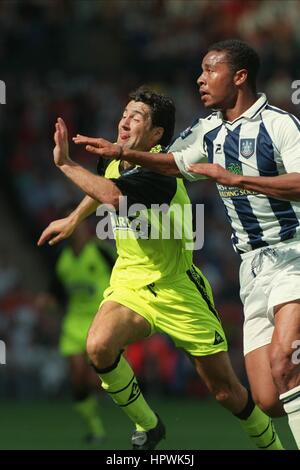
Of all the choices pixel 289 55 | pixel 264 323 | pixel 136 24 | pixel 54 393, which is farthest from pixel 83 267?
pixel 136 24

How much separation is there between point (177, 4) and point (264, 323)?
1281 cm

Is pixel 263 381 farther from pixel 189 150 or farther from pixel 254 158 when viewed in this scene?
pixel 189 150

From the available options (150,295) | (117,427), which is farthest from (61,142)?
(117,427)

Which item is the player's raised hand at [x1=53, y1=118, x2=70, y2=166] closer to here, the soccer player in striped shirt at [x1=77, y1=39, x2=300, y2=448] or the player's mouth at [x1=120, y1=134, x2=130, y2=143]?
the soccer player in striped shirt at [x1=77, y1=39, x2=300, y2=448]

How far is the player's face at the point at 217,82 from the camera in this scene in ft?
24.0

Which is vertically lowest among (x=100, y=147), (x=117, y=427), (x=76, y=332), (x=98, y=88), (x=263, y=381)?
(x=117, y=427)

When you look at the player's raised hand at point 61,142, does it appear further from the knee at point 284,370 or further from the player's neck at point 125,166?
the knee at point 284,370

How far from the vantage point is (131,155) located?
708cm

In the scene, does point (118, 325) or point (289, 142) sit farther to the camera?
point (118, 325)

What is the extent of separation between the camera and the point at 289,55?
58.3 ft

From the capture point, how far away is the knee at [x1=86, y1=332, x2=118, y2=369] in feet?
24.5

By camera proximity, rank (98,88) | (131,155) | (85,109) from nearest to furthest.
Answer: (131,155) → (85,109) → (98,88)

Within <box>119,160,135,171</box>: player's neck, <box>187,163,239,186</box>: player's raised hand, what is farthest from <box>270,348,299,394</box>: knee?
<box>119,160,135,171</box>: player's neck

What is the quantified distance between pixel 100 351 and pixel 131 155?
131 centimetres
